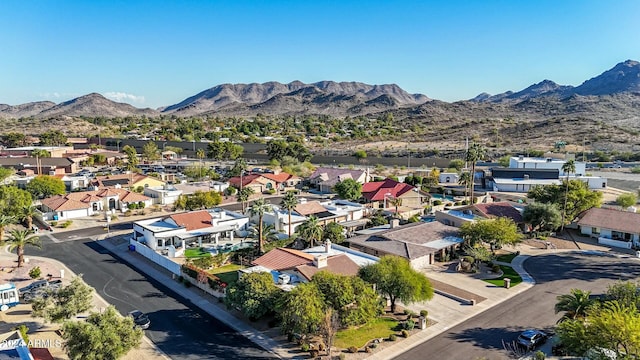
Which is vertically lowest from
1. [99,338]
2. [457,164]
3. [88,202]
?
[99,338]

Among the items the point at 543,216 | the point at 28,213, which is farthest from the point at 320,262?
the point at 28,213

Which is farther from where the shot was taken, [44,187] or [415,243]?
[44,187]

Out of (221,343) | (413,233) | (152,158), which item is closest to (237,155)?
(152,158)

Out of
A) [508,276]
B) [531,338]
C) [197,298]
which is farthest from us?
[508,276]

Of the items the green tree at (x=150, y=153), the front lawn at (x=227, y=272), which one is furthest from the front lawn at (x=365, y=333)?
the green tree at (x=150, y=153)

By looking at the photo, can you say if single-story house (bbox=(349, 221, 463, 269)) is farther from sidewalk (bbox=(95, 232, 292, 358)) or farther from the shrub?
the shrub

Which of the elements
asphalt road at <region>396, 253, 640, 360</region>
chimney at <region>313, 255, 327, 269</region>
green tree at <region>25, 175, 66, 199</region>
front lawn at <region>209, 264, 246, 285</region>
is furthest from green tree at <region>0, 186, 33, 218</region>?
asphalt road at <region>396, 253, 640, 360</region>

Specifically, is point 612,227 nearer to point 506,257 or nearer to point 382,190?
point 506,257
